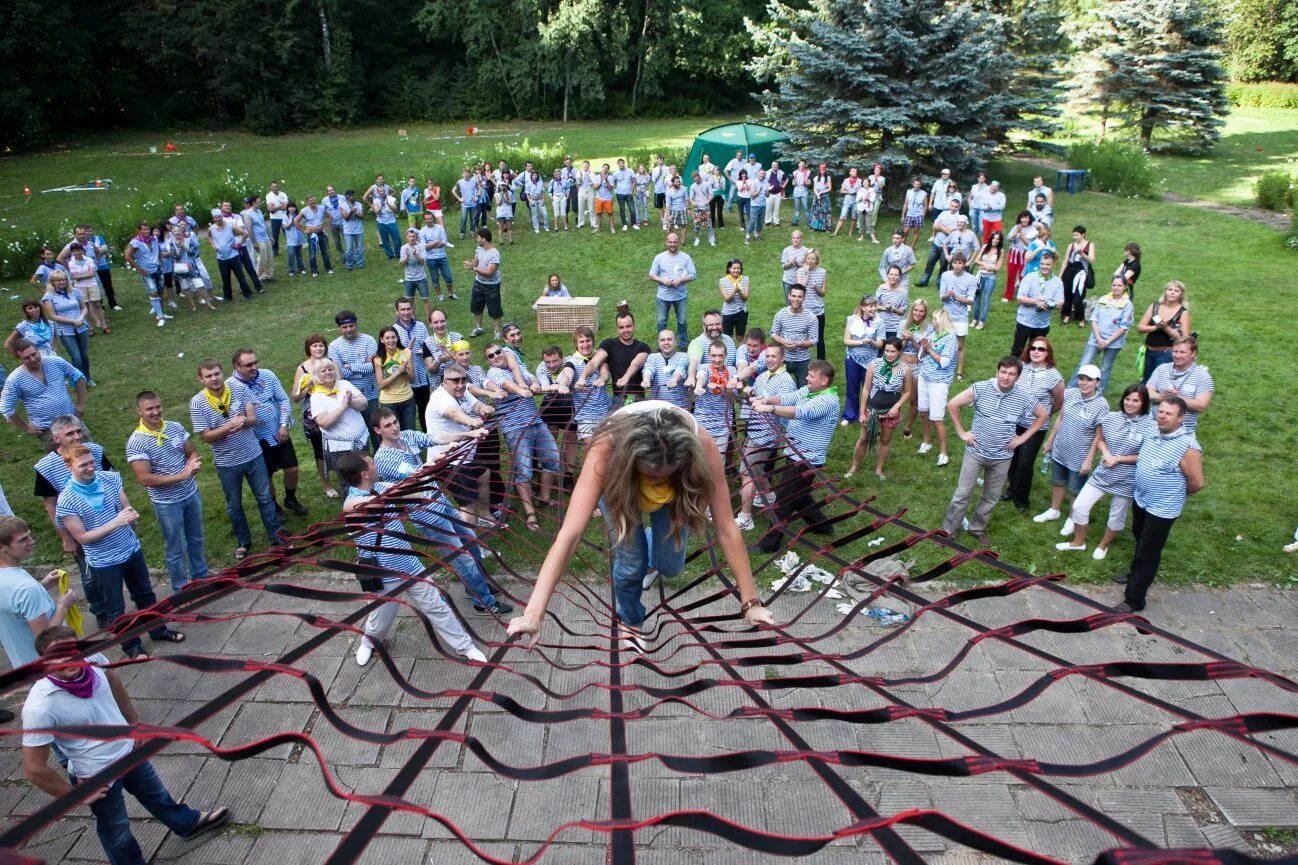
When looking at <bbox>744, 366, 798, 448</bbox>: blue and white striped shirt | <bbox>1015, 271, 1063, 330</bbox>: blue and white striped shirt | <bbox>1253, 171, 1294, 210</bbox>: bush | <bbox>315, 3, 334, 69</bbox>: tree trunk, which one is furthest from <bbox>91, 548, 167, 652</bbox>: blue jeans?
<bbox>315, 3, 334, 69</bbox>: tree trunk

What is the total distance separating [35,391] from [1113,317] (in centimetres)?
942

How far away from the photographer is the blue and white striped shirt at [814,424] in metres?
5.79

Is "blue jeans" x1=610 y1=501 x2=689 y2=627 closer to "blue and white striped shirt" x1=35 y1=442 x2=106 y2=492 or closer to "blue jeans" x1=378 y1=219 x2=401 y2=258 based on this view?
"blue and white striped shirt" x1=35 y1=442 x2=106 y2=492

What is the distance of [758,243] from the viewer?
14.8 meters

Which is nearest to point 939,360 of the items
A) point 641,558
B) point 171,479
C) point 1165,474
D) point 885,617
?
point 1165,474

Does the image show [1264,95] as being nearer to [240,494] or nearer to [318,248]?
[318,248]

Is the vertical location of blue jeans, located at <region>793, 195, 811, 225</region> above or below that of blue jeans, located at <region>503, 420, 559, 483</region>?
above

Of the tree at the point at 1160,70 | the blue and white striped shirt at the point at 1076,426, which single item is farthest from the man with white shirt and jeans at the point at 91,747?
the tree at the point at 1160,70

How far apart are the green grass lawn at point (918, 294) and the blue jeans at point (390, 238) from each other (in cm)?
27

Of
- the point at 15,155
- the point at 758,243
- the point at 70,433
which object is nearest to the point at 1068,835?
the point at 70,433

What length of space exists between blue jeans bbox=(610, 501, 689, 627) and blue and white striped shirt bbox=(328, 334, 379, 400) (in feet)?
12.2

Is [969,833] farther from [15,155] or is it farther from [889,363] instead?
[15,155]

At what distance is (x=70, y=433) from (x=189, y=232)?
8702mm

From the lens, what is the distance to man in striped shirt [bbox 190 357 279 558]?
217 inches
